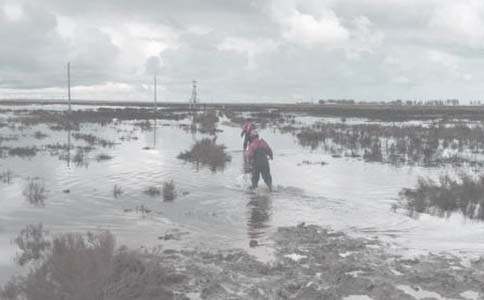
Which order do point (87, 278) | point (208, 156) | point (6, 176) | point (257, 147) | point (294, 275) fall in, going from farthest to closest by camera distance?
point (208, 156), point (6, 176), point (257, 147), point (294, 275), point (87, 278)

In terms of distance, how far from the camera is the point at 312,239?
1002cm

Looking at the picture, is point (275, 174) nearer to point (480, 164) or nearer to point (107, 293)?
point (480, 164)

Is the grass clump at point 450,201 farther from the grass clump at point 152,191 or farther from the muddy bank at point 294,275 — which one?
the grass clump at point 152,191

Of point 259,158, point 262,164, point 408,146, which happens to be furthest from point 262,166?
point 408,146

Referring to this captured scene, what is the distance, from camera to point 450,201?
44.2ft

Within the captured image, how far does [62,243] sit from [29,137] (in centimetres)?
2927

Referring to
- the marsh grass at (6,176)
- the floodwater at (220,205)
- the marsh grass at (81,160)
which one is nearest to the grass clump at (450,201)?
the floodwater at (220,205)

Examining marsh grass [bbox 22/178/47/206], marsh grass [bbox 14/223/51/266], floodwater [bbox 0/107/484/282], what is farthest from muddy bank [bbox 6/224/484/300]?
marsh grass [bbox 22/178/47/206]

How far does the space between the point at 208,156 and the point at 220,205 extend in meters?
9.30

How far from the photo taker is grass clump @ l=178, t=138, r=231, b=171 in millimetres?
21922

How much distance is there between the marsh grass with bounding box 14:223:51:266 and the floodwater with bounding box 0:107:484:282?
177 mm

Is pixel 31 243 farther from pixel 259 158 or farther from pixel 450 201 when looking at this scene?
pixel 450 201

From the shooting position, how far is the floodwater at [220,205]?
10391mm

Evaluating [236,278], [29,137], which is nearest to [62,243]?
[236,278]
